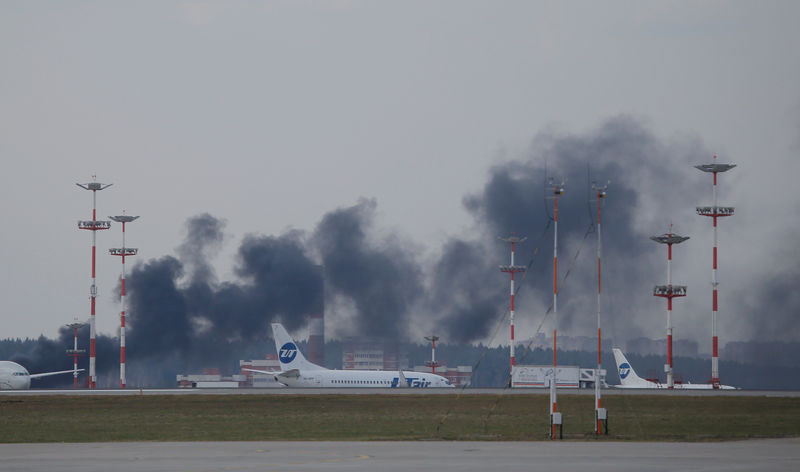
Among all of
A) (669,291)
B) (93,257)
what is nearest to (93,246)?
(93,257)

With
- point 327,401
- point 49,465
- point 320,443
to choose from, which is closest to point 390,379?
point 327,401

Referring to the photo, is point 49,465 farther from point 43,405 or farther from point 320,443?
point 43,405

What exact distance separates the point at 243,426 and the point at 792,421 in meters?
27.1

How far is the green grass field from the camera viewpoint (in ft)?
138

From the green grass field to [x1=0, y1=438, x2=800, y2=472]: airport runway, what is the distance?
4440 mm

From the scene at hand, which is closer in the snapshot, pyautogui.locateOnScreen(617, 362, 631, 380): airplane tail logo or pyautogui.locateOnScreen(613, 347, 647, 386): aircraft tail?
pyautogui.locateOnScreen(613, 347, 647, 386): aircraft tail

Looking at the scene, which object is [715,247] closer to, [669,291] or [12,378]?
[669,291]

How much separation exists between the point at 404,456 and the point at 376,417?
27835 mm

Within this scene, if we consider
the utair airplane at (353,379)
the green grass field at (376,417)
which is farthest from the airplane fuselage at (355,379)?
the green grass field at (376,417)

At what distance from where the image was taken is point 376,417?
56938mm

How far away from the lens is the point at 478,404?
70.4 meters

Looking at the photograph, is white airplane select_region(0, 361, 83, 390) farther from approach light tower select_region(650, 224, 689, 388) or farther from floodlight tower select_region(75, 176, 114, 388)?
approach light tower select_region(650, 224, 689, 388)

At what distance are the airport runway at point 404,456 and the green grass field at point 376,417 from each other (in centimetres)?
444

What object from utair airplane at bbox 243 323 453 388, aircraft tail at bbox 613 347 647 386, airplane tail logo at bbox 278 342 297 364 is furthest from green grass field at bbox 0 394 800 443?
aircraft tail at bbox 613 347 647 386
